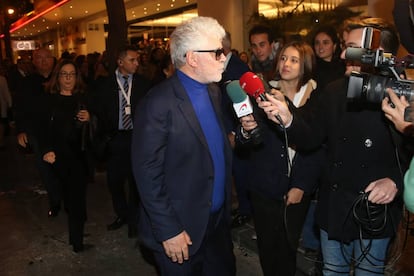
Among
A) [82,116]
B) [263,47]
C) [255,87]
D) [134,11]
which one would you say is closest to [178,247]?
[255,87]

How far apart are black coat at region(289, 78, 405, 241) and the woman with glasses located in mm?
2584

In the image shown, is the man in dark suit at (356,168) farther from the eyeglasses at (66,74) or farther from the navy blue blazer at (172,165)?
the eyeglasses at (66,74)

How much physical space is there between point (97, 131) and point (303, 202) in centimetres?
247

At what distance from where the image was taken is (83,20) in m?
28.1

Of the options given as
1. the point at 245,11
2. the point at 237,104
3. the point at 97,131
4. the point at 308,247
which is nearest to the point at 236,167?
the point at 308,247

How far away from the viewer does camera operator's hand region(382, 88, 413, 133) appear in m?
1.88

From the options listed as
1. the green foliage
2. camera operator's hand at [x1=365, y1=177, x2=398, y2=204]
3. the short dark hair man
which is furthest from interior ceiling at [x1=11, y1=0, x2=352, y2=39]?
camera operator's hand at [x1=365, y1=177, x2=398, y2=204]

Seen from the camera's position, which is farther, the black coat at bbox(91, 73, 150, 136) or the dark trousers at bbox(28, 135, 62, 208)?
the dark trousers at bbox(28, 135, 62, 208)

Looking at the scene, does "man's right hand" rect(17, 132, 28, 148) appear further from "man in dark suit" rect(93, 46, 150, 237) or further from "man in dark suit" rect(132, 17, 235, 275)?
"man in dark suit" rect(132, 17, 235, 275)

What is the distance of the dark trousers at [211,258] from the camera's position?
262cm

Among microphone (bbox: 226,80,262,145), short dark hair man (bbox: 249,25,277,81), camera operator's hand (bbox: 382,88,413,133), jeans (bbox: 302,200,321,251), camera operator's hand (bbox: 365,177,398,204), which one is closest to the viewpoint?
camera operator's hand (bbox: 382,88,413,133)

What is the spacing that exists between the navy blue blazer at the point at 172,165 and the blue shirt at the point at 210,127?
6 centimetres

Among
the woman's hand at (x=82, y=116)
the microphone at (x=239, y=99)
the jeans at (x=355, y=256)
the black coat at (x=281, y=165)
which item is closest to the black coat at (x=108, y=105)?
the woman's hand at (x=82, y=116)

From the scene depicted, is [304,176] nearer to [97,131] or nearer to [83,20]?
[97,131]
